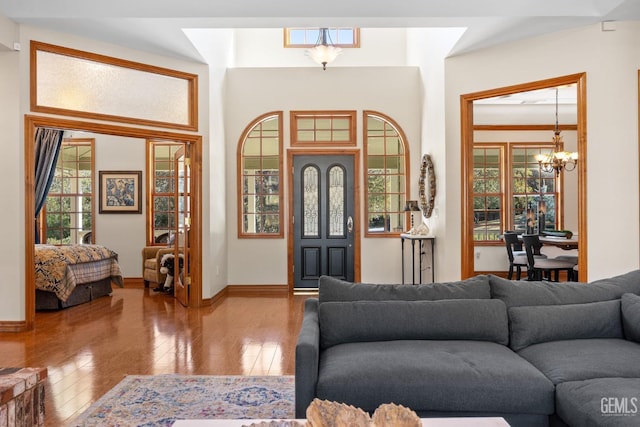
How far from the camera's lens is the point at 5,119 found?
16.6 ft

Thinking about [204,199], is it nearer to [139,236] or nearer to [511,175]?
[139,236]

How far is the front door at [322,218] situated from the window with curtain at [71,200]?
373 centimetres

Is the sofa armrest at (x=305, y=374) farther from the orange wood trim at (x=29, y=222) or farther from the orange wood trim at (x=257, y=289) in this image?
the orange wood trim at (x=257, y=289)

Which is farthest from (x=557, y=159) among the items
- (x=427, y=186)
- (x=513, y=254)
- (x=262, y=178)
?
(x=262, y=178)

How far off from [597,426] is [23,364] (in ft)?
13.1

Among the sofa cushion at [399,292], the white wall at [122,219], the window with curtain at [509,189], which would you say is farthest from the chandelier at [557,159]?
the white wall at [122,219]

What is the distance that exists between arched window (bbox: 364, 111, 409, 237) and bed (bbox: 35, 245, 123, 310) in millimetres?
3905

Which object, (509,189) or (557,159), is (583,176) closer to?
(557,159)

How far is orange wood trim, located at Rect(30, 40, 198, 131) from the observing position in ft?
16.9

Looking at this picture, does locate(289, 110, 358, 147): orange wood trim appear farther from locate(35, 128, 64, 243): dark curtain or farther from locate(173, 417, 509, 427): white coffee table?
locate(173, 417, 509, 427): white coffee table

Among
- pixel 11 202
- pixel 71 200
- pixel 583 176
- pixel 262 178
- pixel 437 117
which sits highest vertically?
pixel 437 117

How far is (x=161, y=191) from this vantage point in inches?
353

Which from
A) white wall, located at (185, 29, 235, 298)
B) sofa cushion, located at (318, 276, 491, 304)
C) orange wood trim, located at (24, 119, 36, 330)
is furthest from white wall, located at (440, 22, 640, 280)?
orange wood trim, located at (24, 119, 36, 330)

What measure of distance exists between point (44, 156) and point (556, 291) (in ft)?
22.8
